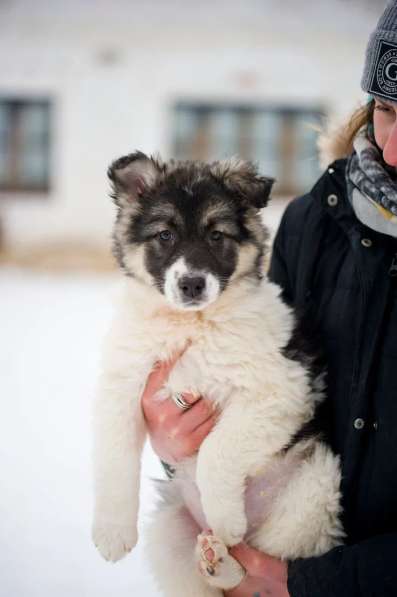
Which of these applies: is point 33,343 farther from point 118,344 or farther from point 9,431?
point 118,344

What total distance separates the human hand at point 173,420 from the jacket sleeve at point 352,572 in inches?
22.1

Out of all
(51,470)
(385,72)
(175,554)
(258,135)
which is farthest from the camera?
(258,135)

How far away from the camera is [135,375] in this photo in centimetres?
258

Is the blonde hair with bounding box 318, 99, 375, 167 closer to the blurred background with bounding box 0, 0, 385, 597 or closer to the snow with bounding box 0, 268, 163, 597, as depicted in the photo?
the snow with bounding box 0, 268, 163, 597

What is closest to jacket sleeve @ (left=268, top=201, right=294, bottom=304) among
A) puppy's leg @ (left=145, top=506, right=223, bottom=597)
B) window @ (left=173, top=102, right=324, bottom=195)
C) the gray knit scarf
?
the gray knit scarf

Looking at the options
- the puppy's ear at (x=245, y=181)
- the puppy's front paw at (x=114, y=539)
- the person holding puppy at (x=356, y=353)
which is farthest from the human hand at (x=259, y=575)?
the puppy's ear at (x=245, y=181)

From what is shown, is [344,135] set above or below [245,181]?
above

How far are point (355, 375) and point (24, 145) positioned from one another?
15.0 metres

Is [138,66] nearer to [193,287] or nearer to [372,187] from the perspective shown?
[193,287]

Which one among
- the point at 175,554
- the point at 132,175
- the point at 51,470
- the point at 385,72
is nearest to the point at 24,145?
the point at 51,470

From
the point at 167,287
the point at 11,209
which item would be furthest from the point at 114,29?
the point at 167,287

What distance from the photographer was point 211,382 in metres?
2.54

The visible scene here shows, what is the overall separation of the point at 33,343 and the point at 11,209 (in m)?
8.98

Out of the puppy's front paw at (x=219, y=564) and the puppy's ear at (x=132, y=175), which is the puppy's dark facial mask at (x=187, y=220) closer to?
the puppy's ear at (x=132, y=175)
